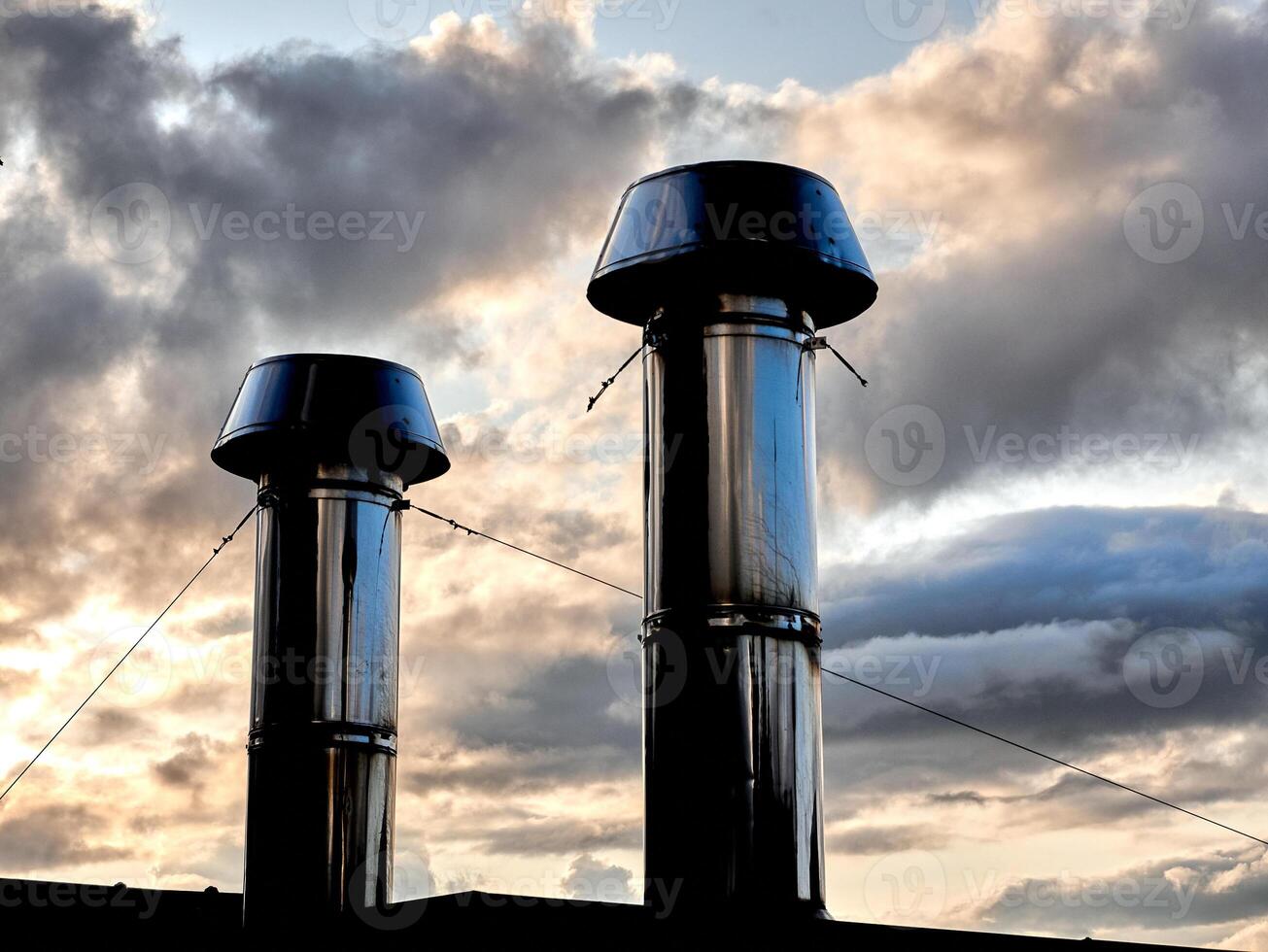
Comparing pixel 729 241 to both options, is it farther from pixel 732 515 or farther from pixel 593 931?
pixel 593 931

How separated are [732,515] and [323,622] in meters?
4.37

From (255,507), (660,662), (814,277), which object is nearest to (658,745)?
(660,662)

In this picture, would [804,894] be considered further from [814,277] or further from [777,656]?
[814,277]

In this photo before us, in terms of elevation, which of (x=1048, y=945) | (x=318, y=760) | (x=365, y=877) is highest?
(x=318, y=760)

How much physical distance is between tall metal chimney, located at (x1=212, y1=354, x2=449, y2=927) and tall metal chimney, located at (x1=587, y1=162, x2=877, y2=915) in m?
3.48

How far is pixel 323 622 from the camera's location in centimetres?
1231

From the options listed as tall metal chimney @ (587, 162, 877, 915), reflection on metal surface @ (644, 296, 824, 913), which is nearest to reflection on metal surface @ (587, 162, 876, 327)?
tall metal chimney @ (587, 162, 877, 915)

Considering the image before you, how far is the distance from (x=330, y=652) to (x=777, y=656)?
4.47m

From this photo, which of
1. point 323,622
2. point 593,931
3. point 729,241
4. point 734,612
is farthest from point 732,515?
point 323,622

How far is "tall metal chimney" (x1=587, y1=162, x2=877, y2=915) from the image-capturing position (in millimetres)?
8516

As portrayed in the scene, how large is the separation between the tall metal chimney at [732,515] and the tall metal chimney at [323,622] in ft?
11.4

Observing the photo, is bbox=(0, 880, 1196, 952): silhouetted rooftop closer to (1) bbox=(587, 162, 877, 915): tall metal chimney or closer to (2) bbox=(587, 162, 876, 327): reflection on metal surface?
(1) bbox=(587, 162, 877, 915): tall metal chimney

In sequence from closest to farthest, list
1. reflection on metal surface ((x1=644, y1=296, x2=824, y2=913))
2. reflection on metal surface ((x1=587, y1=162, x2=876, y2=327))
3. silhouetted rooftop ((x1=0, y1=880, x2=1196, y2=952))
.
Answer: silhouetted rooftop ((x1=0, y1=880, x2=1196, y2=952)) → reflection on metal surface ((x1=644, y1=296, x2=824, y2=913)) → reflection on metal surface ((x1=587, y1=162, x2=876, y2=327))

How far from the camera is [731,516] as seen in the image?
8.88m
